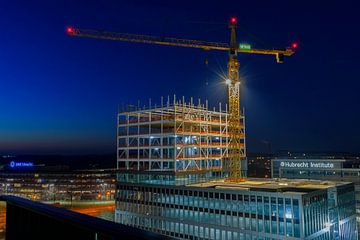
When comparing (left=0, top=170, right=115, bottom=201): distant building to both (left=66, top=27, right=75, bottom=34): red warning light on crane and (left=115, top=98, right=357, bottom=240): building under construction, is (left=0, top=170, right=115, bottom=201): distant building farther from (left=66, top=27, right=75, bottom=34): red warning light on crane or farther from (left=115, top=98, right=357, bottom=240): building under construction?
(left=66, top=27, right=75, bottom=34): red warning light on crane

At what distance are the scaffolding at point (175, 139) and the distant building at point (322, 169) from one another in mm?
27953

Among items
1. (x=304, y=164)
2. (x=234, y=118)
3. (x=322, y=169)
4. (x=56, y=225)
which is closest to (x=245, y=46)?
(x=234, y=118)

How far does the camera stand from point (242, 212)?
64.1 meters

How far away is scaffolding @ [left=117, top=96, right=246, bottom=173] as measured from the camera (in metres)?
87.6

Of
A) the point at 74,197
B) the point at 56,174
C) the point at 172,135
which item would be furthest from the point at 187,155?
the point at 56,174

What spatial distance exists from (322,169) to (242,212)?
61523mm

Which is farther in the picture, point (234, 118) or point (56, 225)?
point (234, 118)

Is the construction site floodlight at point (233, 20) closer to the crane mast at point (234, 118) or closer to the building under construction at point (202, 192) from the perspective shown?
the crane mast at point (234, 118)

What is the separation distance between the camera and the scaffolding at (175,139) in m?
87.6

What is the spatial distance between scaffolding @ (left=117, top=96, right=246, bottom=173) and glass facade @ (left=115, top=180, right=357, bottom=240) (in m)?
10.1

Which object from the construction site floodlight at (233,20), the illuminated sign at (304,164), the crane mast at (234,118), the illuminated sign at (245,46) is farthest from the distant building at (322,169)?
the construction site floodlight at (233,20)

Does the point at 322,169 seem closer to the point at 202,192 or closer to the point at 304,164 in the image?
the point at 304,164

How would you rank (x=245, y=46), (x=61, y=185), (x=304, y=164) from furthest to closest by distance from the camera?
(x=61, y=185) < (x=304, y=164) < (x=245, y=46)

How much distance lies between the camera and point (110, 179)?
194m
